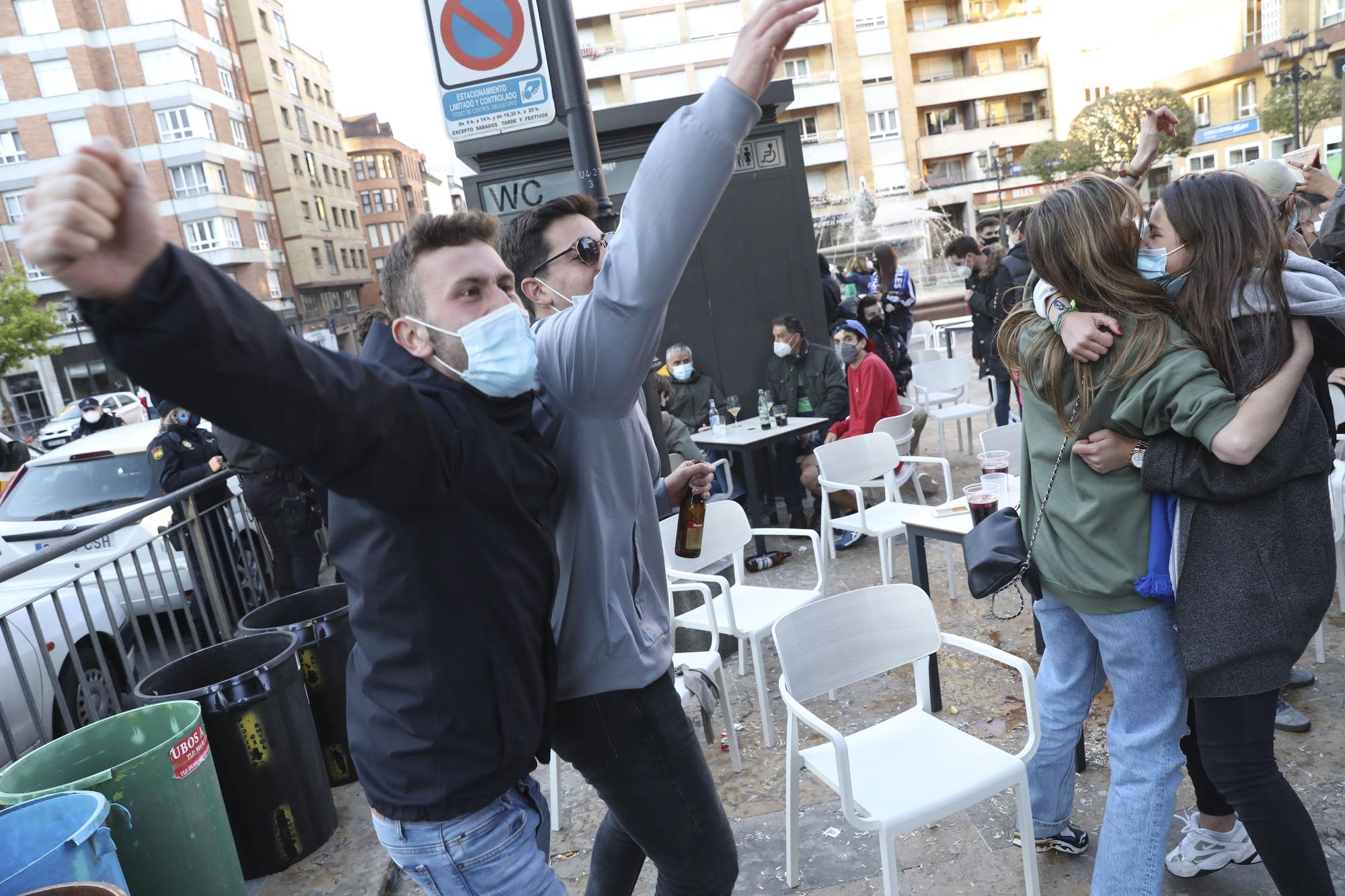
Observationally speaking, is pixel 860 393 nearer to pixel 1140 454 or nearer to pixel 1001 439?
pixel 1001 439

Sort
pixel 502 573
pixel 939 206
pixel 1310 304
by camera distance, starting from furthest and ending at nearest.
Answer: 1. pixel 939 206
2. pixel 1310 304
3. pixel 502 573

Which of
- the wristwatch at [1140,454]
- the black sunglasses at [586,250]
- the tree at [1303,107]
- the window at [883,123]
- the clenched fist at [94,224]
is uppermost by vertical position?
the window at [883,123]

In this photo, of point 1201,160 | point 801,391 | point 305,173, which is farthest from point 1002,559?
point 305,173

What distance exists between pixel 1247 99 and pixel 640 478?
55066 millimetres

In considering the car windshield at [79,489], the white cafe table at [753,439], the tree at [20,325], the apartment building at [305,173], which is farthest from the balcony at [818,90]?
the car windshield at [79,489]

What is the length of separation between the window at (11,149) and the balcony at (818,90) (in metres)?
39.9

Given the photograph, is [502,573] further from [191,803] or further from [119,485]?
A: [119,485]

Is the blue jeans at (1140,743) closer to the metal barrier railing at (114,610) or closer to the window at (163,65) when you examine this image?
the metal barrier railing at (114,610)

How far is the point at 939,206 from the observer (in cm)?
4628

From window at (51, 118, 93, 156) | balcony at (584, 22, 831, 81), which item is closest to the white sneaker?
balcony at (584, 22, 831, 81)

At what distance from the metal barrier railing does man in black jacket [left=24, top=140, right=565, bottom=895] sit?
2.67 m

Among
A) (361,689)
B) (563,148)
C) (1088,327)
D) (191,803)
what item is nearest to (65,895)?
(191,803)

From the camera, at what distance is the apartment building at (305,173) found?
185 ft

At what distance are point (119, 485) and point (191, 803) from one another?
483 centimetres
